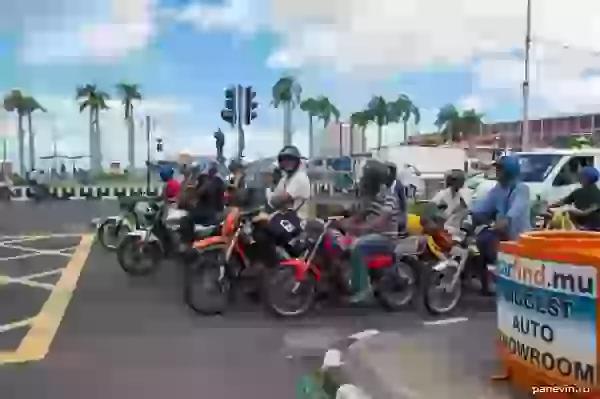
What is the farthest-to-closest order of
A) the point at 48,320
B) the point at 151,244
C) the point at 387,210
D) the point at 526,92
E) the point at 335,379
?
the point at 526,92 → the point at 151,244 → the point at 48,320 → the point at 387,210 → the point at 335,379

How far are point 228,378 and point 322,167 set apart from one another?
666 inches

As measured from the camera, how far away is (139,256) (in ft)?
39.7

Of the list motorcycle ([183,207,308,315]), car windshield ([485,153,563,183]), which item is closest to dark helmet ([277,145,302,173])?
motorcycle ([183,207,308,315])

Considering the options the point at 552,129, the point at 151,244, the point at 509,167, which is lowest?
the point at 151,244

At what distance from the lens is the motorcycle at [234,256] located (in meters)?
8.91

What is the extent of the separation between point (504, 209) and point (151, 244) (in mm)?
5342

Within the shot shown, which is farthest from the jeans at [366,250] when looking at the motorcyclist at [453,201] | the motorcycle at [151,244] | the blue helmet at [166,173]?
the blue helmet at [166,173]

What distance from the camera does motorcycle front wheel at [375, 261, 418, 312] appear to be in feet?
29.7

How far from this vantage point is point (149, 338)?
26.3 ft

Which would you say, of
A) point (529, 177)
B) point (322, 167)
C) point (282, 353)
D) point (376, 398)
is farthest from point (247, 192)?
point (322, 167)

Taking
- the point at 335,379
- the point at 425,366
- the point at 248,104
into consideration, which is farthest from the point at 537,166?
the point at 335,379

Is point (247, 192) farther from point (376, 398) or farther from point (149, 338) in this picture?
point (376, 398)

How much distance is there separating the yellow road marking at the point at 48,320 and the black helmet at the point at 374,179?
3.36 meters

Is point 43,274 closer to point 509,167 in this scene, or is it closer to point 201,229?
point 201,229
